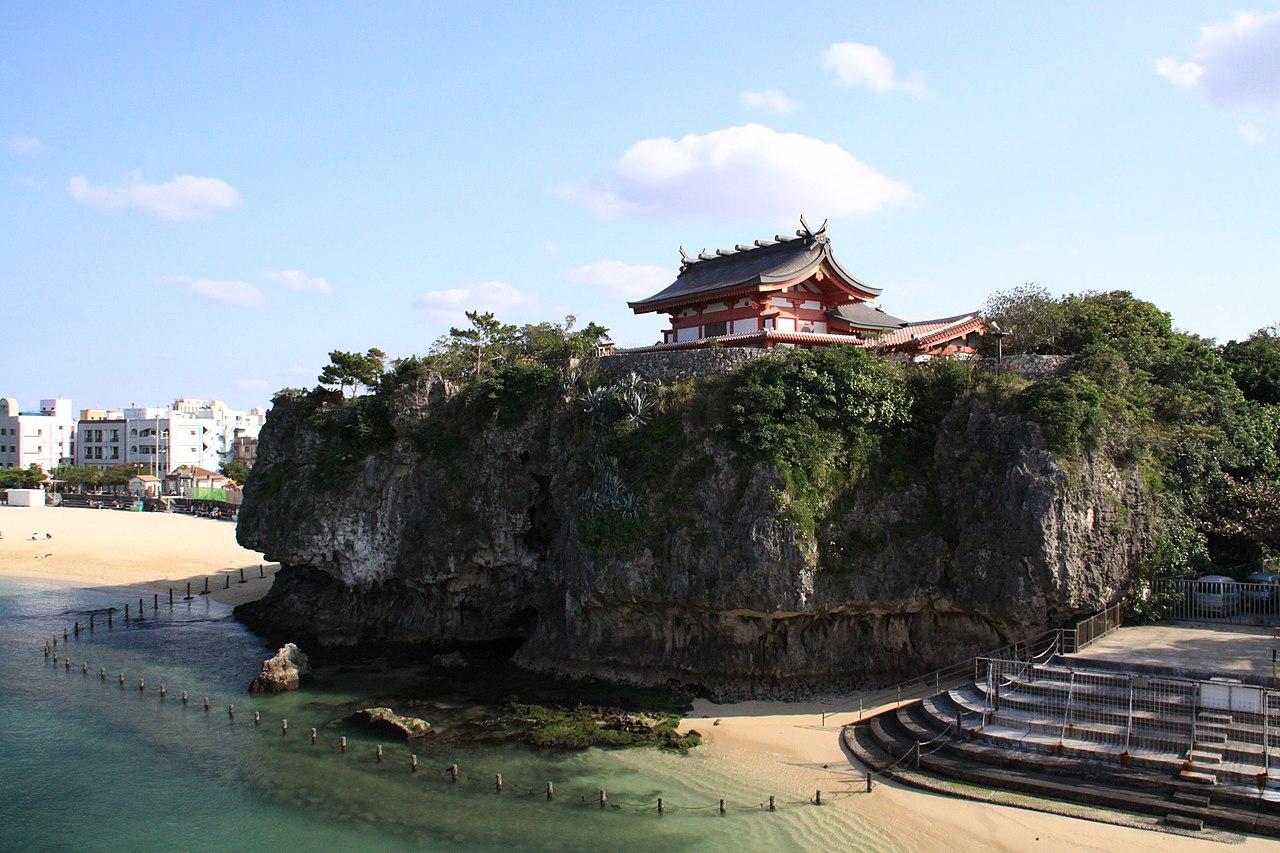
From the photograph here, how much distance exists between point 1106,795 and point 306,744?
2296cm

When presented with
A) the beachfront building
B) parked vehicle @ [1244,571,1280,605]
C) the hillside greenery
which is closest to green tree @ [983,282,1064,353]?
the hillside greenery

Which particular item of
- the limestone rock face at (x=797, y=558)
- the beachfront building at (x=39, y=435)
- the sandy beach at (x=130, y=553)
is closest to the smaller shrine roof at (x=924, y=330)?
the limestone rock face at (x=797, y=558)

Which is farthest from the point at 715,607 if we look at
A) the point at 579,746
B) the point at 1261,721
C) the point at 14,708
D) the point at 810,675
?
the point at 14,708

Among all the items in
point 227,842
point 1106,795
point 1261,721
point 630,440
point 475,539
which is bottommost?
point 227,842

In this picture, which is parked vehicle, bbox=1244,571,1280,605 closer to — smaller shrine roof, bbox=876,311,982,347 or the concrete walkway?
the concrete walkway

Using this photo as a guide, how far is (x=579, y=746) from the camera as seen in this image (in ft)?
89.1

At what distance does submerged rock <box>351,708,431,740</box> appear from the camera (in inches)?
1110

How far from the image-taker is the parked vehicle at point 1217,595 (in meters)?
30.1

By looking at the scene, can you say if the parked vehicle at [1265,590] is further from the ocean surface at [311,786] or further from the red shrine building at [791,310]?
the ocean surface at [311,786]

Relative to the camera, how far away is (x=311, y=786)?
24750 millimetres

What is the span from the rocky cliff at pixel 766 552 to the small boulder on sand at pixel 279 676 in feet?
20.1

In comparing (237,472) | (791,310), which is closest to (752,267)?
(791,310)

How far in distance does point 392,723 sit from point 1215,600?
92.2 ft

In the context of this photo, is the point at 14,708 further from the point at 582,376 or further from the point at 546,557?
the point at 582,376
